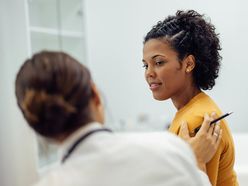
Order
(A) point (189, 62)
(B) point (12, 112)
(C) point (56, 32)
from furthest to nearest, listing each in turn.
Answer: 1. (C) point (56, 32)
2. (B) point (12, 112)
3. (A) point (189, 62)

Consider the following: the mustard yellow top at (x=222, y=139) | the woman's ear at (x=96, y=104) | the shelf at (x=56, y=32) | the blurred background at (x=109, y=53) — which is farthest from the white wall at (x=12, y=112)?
the woman's ear at (x=96, y=104)

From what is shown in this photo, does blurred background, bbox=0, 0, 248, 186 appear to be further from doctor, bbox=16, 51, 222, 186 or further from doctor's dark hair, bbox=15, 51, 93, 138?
doctor's dark hair, bbox=15, 51, 93, 138

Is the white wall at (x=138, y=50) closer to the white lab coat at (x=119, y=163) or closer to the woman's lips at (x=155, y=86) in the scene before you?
the woman's lips at (x=155, y=86)

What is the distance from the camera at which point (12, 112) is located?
2.20m

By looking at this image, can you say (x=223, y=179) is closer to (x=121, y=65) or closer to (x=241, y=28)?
(x=241, y=28)

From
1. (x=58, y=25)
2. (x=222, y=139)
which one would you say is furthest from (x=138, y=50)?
(x=222, y=139)

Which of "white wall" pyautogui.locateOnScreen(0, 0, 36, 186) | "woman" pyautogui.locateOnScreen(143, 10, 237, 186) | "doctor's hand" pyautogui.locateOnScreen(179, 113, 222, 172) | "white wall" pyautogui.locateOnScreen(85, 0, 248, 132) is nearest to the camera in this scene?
"doctor's hand" pyautogui.locateOnScreen(179, 113, 222, 172)

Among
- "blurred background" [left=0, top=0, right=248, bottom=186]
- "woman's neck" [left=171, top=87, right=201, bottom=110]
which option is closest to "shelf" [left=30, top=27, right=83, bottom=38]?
"blurred background" [left=0, top=0, right=248, bottom=186]

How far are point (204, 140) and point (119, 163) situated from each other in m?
0.42

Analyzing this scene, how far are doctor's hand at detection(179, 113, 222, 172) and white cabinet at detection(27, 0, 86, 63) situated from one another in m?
1.69

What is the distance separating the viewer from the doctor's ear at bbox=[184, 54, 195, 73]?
1.08 meters

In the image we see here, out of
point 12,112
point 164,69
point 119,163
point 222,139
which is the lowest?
point 12,112

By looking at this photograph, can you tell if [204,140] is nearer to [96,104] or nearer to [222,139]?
[222,139]

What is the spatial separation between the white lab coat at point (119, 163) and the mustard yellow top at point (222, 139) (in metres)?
0.33
